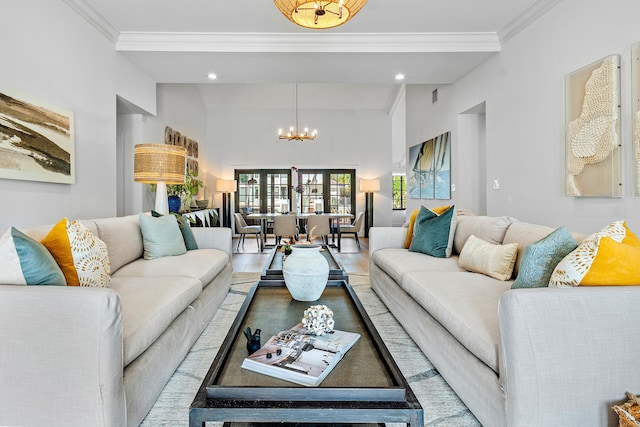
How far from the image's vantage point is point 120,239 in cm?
279

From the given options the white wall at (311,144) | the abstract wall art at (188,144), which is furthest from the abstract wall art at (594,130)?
the white wall at (311,144)

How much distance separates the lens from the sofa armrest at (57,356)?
125cm

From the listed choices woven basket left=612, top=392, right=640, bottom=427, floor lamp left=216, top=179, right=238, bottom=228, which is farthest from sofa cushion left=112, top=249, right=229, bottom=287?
floor lamp left=216, top=179, right=238, bottom=228

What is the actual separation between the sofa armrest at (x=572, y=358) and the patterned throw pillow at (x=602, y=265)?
13cm

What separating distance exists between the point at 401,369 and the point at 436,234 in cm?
148

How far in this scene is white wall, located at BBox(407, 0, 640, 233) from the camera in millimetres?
2824

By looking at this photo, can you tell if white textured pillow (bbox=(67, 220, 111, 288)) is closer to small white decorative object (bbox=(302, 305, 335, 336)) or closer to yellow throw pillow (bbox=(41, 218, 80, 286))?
yellow throw pillow (bbox=(41, 218, 80, 286))

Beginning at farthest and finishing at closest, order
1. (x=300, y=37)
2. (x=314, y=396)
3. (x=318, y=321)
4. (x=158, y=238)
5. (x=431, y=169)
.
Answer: (x=431, y=169), (x=300, y=37), (x=158, y=238), (x=318, y=321), (x=314, y=396)

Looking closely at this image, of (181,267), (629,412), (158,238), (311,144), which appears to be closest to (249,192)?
(311,144)

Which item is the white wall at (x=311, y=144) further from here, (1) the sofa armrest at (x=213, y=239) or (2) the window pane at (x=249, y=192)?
(1) the sofa armrest at (x=213, y=239)

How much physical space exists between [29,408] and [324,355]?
103 cm

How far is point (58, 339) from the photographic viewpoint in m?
1.25

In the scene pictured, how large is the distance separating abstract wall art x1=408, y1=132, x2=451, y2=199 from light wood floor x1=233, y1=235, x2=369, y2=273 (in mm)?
1555

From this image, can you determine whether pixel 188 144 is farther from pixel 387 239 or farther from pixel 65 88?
pixel 387 239
